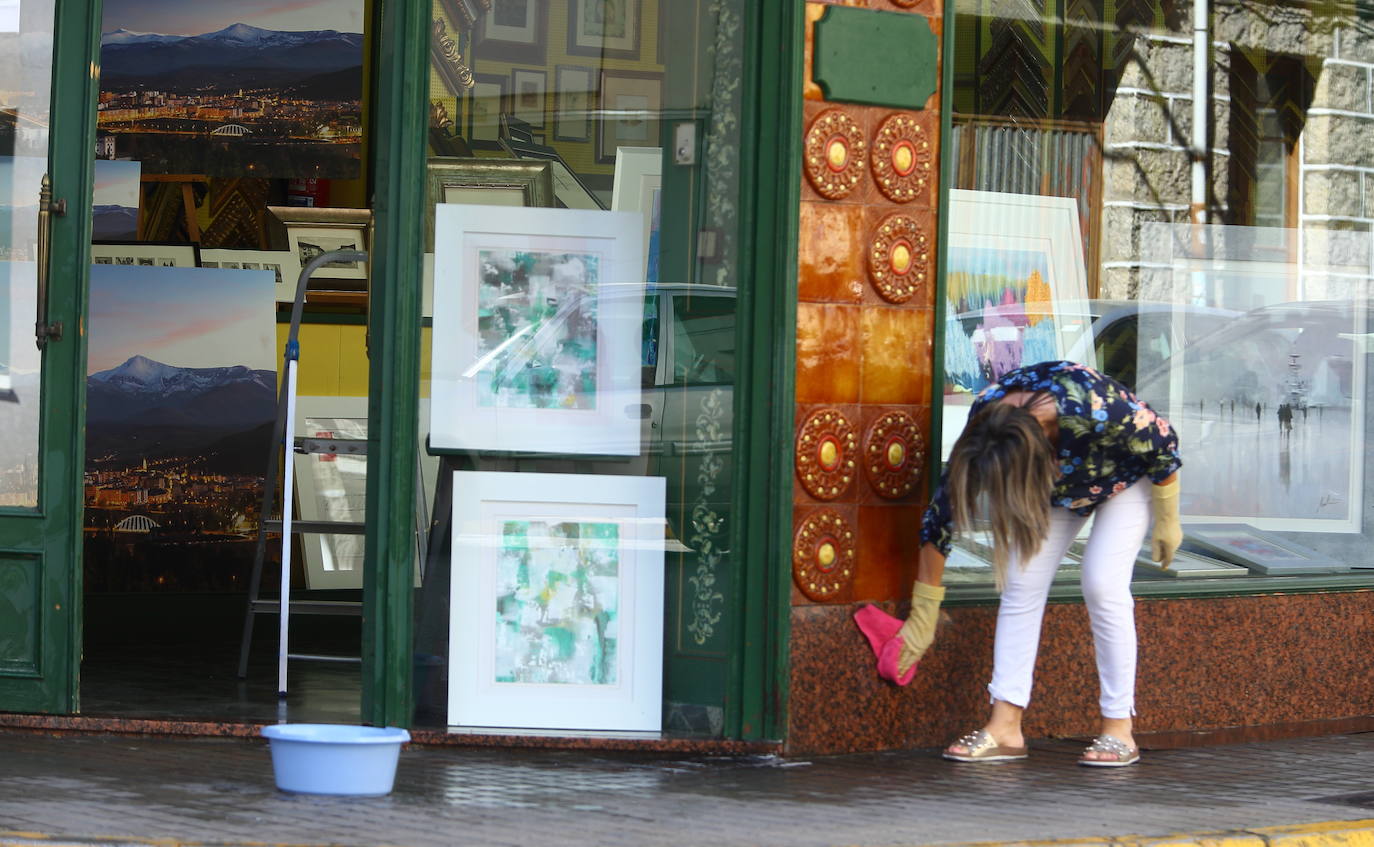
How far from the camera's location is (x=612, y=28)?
245 inches

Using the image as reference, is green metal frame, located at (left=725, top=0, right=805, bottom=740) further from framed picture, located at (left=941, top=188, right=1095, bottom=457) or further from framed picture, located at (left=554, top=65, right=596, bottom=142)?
framed picture, located at (left=941, top=188, right=1095, bottom=457)

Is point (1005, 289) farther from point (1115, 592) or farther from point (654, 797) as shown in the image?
point (654, 797)

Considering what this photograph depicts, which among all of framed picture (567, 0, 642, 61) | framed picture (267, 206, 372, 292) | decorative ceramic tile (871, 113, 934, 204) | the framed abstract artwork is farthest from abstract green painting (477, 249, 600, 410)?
framed picture (267, 206, 372, 292)

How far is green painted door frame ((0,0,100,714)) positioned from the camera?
19.9ft

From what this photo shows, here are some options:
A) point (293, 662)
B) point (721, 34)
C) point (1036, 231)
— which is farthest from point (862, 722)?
point (293, 662)

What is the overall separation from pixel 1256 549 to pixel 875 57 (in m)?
2.61

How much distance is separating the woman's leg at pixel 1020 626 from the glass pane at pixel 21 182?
3300 millimetres

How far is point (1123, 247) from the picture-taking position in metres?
7.05

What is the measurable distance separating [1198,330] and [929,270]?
149 centimetres

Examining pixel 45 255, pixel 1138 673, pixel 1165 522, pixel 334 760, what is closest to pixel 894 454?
pixel 1165 522

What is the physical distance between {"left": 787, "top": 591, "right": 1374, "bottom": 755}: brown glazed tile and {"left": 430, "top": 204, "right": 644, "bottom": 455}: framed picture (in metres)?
1.01

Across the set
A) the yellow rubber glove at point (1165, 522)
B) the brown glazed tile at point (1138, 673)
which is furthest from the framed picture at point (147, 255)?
the yellow rubber glove at point (1165, 522)

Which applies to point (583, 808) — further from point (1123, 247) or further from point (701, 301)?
point (1123, 247)

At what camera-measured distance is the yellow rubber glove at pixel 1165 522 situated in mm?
6039
